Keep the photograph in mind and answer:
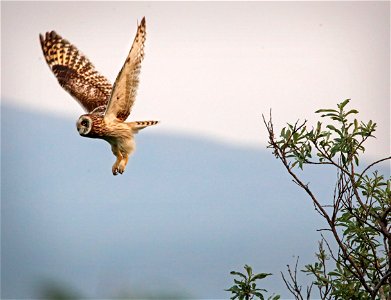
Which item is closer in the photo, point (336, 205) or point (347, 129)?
point (336, 205)

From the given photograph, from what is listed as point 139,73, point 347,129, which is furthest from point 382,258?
point 139,73

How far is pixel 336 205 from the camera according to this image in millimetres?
2674

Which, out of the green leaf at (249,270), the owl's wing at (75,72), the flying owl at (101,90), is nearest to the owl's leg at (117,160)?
Result: the flying owl at (101,90)

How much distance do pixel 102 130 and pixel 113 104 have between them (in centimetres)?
21

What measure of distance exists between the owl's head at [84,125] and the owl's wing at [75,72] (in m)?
0.59

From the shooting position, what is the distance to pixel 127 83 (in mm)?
4137

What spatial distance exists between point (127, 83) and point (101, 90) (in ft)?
3.92

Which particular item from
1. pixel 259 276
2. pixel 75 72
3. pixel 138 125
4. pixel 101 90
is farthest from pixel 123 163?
pixel 259 276

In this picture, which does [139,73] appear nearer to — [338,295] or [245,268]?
[245,268]

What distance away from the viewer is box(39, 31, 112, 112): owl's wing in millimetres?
5129

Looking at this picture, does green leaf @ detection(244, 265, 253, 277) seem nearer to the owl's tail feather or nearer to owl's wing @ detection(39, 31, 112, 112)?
the owl's tail feather

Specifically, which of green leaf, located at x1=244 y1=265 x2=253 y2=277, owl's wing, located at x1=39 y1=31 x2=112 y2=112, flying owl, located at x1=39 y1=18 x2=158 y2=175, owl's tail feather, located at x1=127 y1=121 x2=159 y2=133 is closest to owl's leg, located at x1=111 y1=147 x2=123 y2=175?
flying owl, located at x1=39 y1=18 x2=158 y2=175

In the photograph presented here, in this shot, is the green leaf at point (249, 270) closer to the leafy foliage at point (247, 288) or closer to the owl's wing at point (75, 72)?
the leafy foliage at point (247, 288)

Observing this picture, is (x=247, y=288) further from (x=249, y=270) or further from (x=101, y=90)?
(x=101, y=90)
